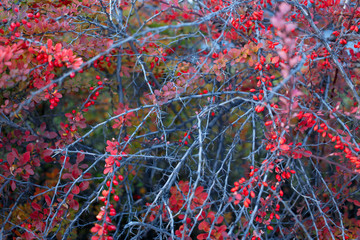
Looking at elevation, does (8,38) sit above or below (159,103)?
above

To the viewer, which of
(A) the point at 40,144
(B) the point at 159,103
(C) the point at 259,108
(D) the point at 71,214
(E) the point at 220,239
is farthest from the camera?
(D) the point at 71,214

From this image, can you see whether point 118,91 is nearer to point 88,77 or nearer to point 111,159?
point 88,77

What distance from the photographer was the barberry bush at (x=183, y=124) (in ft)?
5.54

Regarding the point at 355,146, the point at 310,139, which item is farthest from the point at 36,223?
the point at 310,139

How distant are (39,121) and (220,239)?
1870 mm

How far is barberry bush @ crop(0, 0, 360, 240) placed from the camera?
1.69 metres

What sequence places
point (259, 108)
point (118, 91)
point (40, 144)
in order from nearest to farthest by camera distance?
point (259, 108)
point (40, 144)
point (118, 91)

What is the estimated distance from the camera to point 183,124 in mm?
2488

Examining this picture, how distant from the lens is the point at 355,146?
1.77 meters

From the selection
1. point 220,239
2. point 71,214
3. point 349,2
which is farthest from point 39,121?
point 349,2

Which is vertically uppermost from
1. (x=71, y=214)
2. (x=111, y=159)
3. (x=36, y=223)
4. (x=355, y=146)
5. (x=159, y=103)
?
(x=159, y=103)

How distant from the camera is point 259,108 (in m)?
1.52

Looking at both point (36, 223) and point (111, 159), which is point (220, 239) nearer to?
point (111, 159)

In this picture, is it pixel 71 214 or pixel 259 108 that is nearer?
pixel 259 108
